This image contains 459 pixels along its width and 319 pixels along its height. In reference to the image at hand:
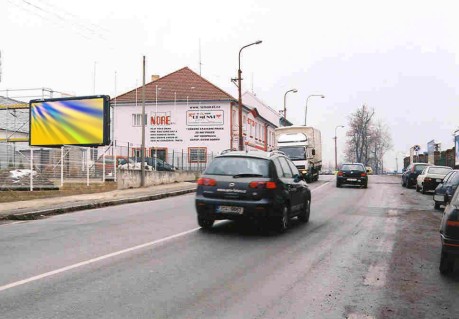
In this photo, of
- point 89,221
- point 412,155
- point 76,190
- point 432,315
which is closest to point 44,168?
point 76,190

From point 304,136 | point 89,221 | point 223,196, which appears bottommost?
point 89,221

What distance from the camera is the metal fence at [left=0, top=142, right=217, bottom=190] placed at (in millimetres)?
22219

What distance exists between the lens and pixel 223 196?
9977mm

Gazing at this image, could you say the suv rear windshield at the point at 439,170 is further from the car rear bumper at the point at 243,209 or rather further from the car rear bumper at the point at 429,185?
the car rear bumper at the point at 243,209

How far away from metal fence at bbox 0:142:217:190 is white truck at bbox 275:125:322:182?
10.1m

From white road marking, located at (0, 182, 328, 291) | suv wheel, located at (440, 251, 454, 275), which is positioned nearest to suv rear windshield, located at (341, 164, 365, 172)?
white road marking, located at (0, 182, 328, 291)

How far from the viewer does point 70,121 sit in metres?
32.3

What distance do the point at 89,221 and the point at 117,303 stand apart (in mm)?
7863

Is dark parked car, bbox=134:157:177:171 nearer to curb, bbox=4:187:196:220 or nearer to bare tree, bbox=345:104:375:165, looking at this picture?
curb, bbox=4:187:196:220

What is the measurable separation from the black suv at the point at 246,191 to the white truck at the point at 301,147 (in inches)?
850

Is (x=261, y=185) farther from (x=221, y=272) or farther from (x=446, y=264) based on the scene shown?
(x=446, y=264)

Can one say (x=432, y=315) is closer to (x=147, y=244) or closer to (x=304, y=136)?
(x=147, y=244)

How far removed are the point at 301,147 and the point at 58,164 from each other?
15948mm

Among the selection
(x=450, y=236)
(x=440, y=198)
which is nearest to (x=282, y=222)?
(x=450, y=236)
